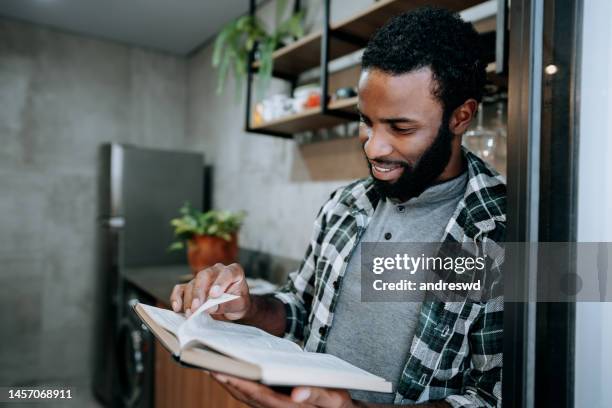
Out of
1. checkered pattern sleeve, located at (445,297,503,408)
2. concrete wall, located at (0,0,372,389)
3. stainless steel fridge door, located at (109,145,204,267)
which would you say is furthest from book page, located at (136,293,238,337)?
stainless steel fridge door, located at (109,145,204,267)

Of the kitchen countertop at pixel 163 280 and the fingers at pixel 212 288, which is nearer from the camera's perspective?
the fingers at pixel 212 288

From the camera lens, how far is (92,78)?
3168mm

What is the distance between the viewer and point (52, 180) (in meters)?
3.04

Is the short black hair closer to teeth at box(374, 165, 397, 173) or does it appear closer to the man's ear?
Answer: the man's ear

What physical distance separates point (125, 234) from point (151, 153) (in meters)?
0.54

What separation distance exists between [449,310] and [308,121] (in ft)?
4.31

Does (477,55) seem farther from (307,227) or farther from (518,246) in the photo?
(307,227)

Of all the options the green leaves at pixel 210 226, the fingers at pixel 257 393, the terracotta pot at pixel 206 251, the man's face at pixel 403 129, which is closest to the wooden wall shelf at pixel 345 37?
the man's face at pixel 403 129

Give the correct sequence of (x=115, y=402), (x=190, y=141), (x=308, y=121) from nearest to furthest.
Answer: (x=308, y=121), (x=115, y=402), (x=190, y=141)

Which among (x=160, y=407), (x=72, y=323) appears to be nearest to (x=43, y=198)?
(x=72, y=323)

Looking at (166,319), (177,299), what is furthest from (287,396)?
(177,299)

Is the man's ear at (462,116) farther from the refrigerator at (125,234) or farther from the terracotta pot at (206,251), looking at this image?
the refrigerator at (125,234)

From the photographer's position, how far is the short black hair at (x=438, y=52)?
780 mm

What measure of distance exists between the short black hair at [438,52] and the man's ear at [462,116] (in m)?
0.01
